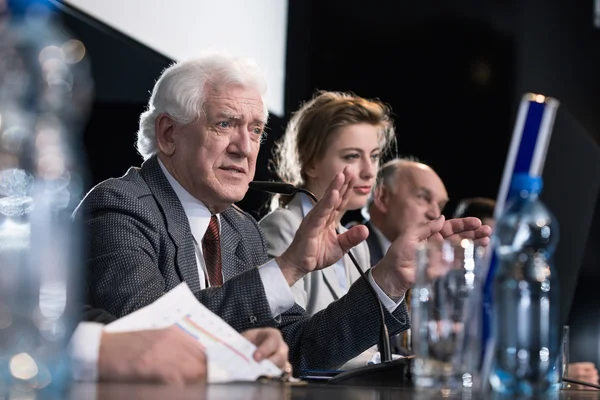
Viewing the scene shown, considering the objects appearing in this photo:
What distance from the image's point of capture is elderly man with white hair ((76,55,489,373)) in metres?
1.82

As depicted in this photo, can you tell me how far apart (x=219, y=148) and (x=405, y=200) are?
1.67m

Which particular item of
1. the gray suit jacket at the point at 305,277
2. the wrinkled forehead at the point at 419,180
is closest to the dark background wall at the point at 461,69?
the wrinkled forehead at the point at 419,180

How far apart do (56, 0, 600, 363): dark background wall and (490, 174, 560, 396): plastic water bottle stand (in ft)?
14.0

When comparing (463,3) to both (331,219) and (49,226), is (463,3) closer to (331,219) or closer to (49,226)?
(331,219)

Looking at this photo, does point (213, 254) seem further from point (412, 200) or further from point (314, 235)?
point (412, 200)

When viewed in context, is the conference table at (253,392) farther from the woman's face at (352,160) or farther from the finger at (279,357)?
the woman's face at (352,160)

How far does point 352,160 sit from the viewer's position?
3273 mm

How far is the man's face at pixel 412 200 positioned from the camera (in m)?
3.81

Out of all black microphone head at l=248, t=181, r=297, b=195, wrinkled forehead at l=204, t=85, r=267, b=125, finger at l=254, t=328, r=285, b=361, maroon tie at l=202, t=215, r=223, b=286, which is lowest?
finger at l=254, t=328, r=285, b=361

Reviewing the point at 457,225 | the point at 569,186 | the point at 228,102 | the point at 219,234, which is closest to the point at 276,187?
the point at 219,234

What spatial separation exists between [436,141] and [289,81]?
0.95m

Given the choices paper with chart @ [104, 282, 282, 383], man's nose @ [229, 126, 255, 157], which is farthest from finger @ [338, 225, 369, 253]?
paper with chart @ [104, 282, 282, 383]

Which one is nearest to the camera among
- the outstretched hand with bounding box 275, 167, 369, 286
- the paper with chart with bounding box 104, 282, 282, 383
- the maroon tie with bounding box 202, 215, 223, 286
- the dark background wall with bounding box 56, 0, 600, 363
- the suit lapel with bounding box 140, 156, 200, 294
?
the paper with chart with bounding box 104, 282, 282, 383

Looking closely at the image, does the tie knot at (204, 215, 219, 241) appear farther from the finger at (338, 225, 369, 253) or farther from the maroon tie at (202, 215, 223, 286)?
the finger at (338, 225, 369, 253)
